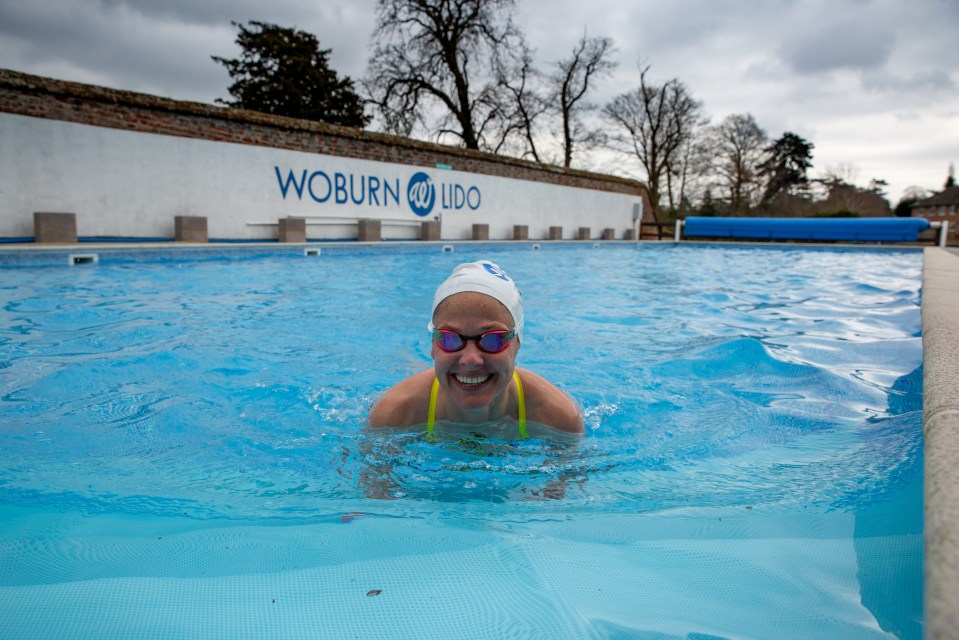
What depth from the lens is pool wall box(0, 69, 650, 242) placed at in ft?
34.9

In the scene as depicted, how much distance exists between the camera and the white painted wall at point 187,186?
34.8 feet

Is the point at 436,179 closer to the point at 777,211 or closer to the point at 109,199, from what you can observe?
the point at 109,199

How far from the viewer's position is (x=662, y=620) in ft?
4.14

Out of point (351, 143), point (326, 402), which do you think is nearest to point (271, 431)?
point (326, 402)

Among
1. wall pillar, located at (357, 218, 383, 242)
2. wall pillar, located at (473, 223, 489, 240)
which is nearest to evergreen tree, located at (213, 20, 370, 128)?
wall pillar, located at (473, 223, 489, 240)

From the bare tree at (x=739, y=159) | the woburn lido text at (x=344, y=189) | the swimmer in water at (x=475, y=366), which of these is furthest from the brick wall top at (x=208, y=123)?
the bare tree at (x=739, y=159)

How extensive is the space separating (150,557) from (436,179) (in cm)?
1732

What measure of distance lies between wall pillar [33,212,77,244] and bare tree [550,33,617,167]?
2423 cm

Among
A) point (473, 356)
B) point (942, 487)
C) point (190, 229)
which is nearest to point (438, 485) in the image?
point (473, 356)

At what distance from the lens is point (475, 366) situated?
7.40 feet

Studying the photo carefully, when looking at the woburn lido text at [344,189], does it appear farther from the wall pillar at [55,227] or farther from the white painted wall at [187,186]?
the wall pillar at [55,227]

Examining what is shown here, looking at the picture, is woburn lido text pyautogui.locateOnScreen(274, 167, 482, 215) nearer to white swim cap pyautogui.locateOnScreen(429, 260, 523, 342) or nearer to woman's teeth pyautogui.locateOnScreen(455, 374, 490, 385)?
white swim cap pyautogui.locateOnScreen(429, 260, 523, 342)

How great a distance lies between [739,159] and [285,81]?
2463 centimetres

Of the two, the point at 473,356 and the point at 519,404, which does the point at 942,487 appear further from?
the point at 519,404
